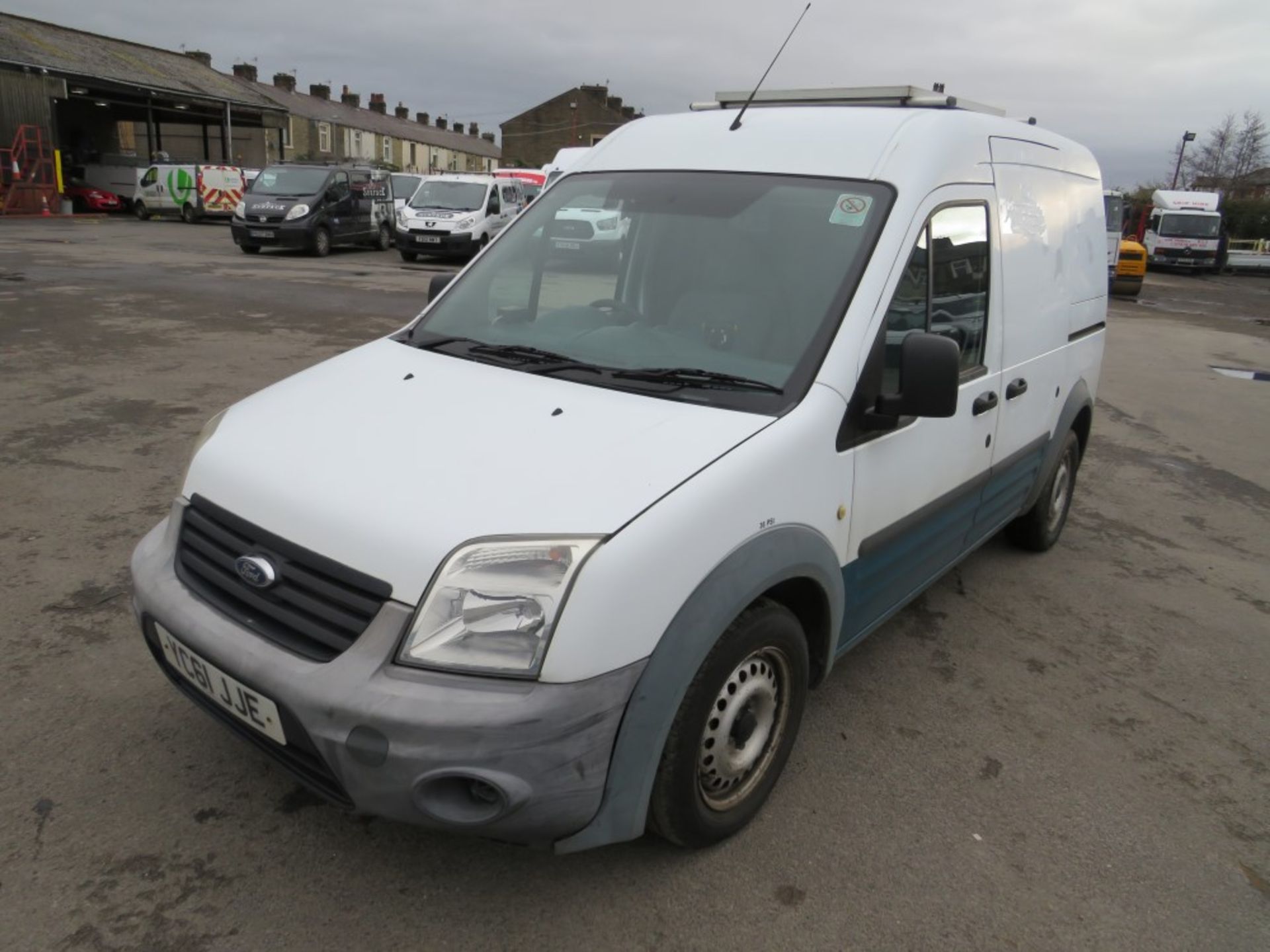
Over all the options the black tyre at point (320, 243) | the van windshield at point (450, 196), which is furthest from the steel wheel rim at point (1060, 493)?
the black tyre at point (320, 243)

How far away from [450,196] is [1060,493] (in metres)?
19.0

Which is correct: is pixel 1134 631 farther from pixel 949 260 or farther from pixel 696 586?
pixel 696 586

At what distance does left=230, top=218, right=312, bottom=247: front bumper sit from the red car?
14.6 meters

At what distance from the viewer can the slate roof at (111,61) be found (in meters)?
30.5

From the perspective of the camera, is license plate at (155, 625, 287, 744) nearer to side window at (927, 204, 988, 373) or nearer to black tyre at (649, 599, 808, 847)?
black tyre at (649, 599, 808, 847)

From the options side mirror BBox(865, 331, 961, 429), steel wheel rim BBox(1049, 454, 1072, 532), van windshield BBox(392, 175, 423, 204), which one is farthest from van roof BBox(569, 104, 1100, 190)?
van windshield BBox(392, 175, 423, 204)

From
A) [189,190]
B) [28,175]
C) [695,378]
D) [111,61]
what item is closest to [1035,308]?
[695,378]

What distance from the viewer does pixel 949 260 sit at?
3201 mm

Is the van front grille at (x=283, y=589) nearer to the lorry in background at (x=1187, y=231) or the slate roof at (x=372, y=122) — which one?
the lorry in background at (x=1187, y=231)

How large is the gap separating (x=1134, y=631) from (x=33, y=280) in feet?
49.3

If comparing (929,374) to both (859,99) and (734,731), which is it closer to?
(734,731)

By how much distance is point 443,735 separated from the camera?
76.4 inches

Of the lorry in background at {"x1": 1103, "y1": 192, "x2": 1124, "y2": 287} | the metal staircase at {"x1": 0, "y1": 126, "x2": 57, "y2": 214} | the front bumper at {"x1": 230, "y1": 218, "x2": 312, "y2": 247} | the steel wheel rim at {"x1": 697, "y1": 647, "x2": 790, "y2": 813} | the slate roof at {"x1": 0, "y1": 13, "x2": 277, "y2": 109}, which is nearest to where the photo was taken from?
the steel wheel rim at {"x1": 697, "y1": 647, "x2": 790, "y2": 813}

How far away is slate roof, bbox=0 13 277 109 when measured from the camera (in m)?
30.5
